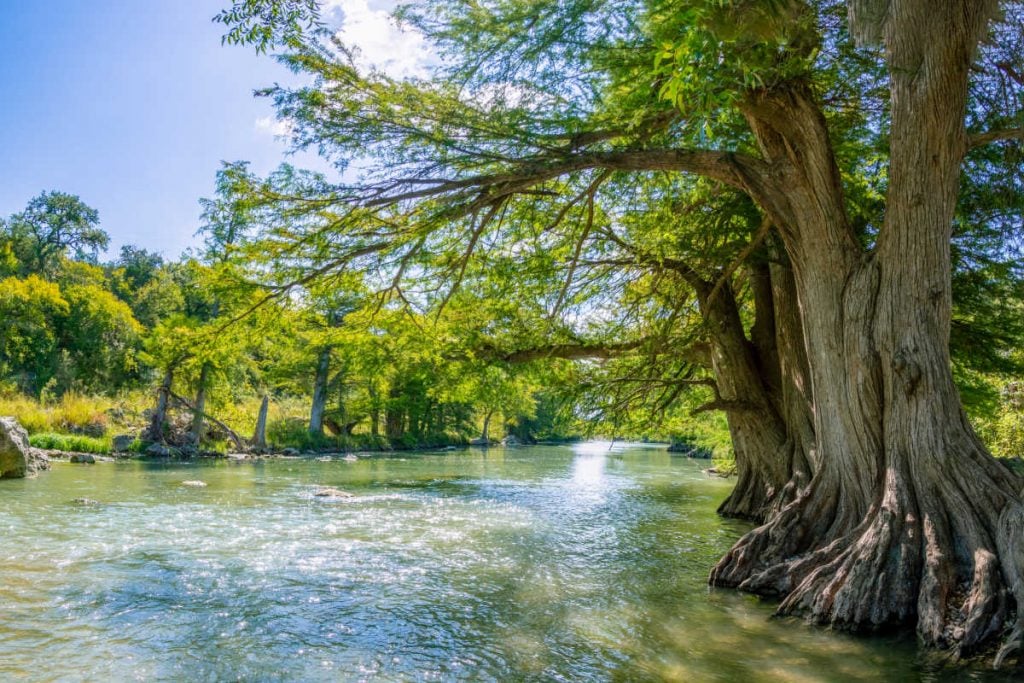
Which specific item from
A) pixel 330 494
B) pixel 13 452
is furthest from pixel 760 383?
pixel 13 452

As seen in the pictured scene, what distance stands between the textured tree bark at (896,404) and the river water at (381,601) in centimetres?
45

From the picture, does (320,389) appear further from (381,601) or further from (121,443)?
(381,601)

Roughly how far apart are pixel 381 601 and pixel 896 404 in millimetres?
5293

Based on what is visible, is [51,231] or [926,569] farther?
[51,231]

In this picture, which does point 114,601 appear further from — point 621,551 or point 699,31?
point 699,31

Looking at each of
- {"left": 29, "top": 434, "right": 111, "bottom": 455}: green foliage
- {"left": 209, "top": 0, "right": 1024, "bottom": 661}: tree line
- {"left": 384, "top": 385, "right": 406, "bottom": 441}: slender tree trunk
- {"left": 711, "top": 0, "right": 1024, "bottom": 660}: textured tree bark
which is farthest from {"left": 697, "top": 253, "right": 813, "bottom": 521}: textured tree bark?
{"left": 384, "top": 385, "right": 406, "bottom": 441}: slender tree trunk

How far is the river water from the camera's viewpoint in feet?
14.0

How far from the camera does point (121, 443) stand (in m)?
24.5

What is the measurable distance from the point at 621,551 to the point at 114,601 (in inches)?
237

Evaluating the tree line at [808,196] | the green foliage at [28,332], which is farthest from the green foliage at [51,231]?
the tree line at [808,196]

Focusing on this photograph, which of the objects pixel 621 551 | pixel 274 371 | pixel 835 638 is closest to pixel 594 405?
pixel 621 551

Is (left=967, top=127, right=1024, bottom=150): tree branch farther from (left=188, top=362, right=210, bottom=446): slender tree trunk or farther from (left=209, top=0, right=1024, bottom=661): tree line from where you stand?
(left=188, top=362, right=210, bottom=446): slender tree trunk

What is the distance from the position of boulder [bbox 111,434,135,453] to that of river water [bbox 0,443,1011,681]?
44.1ft

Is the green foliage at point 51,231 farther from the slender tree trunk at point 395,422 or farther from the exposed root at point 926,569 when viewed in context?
the exposed root at point 926,569
